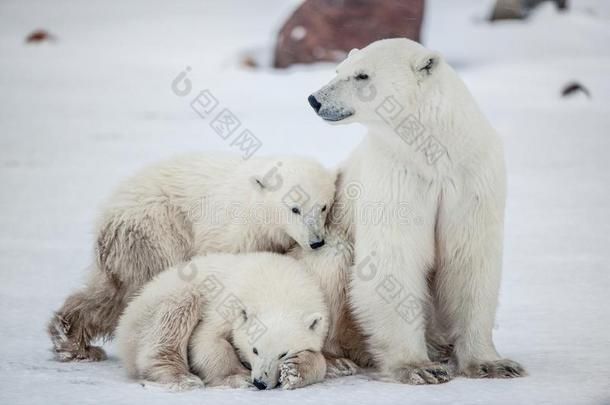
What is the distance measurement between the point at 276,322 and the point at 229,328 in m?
0.25

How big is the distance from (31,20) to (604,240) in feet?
47.1

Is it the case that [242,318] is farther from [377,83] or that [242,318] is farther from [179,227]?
[377,83]

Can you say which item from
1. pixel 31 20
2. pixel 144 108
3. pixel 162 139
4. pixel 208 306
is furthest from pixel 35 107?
pixel 208 306

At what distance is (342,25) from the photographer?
12828mm

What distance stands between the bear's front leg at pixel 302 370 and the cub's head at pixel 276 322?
0.03 metres

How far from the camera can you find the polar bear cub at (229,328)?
4246 millimetres

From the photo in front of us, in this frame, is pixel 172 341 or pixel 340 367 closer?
pixel 172 341

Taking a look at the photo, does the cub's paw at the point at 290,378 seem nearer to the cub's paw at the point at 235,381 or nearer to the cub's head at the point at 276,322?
the cub's head at the point at 276,322

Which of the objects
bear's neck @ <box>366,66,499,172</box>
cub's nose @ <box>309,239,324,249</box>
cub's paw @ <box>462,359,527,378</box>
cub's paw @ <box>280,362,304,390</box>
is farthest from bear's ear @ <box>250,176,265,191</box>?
cub's paw @ <box>462,359,527,378</box>

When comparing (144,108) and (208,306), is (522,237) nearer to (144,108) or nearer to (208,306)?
(208,306)

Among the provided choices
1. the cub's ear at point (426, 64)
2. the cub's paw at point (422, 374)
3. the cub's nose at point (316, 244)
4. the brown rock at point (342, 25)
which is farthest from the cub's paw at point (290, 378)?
the brown rock at point (342, 25)

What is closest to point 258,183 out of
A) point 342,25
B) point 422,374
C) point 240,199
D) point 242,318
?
point 240,199

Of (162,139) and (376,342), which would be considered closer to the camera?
(376,342)

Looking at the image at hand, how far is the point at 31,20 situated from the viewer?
1878 centimetres
